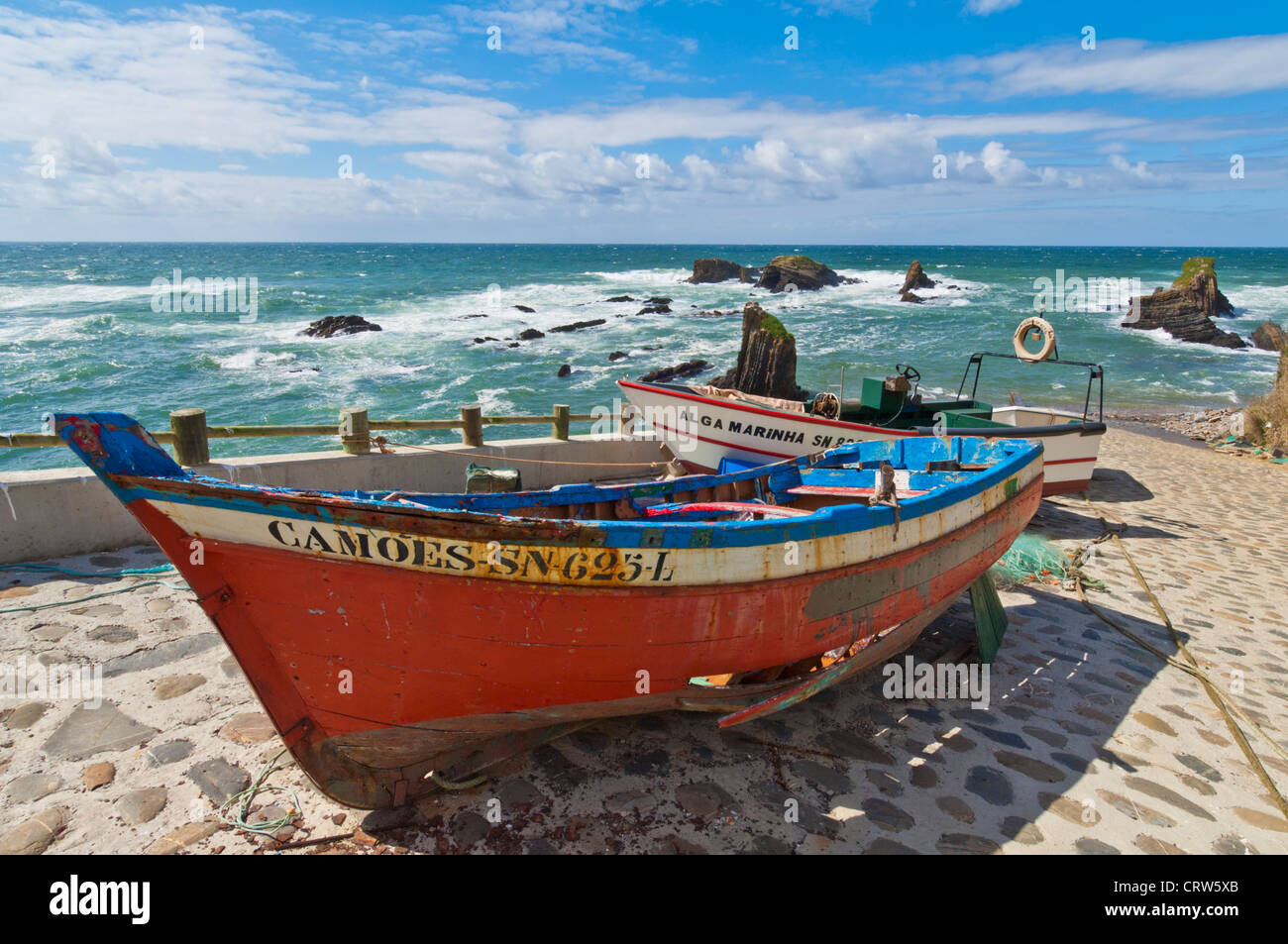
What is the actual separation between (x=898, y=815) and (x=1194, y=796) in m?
2.25

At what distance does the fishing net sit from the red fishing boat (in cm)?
405

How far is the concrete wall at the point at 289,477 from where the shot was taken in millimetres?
7117

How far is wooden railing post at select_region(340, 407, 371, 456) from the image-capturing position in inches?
341

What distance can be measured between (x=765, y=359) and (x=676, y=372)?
29.7 feet

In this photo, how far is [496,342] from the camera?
Answer: 40.1 meters

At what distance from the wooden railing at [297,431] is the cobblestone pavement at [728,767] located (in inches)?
58.1

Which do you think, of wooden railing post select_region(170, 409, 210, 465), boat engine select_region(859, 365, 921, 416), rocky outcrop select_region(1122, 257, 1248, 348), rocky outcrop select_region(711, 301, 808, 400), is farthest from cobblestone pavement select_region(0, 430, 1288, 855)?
rocky outcrop select_region(1122, 257, 1248, 348)

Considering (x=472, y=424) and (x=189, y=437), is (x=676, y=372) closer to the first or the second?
(x=472, y=424)

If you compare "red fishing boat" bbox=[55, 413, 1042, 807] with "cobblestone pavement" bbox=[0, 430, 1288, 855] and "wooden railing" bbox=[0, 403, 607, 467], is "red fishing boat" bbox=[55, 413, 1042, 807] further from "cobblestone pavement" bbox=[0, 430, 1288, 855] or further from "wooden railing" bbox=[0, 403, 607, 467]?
"wooden railing" bbox=[0, 403, 607, 467]

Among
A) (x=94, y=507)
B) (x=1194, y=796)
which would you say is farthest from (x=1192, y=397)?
(x=94, y=507)

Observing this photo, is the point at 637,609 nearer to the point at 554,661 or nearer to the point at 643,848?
the point at 554,661

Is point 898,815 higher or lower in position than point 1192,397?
lower

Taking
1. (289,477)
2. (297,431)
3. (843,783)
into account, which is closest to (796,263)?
(297,431)

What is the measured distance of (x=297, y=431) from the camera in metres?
8.49
